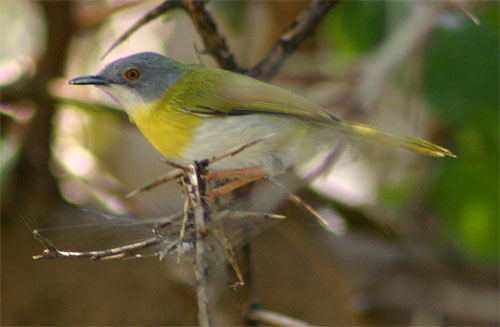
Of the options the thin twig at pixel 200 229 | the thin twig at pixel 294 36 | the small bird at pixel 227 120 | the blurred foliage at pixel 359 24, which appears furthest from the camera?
the blurred foliage at pixel 359 24

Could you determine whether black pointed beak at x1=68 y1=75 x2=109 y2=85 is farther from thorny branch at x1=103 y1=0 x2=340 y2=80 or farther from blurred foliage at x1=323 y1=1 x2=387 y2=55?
blurred foliage at x1=323 y1=1 x2=387 y2=55

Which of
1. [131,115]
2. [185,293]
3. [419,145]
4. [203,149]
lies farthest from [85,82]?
[185,293]

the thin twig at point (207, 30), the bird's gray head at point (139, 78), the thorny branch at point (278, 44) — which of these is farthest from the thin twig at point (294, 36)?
the bird's gray head at point (139, 78)

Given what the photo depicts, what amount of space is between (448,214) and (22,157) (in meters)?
1.99

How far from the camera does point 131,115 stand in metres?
1.74

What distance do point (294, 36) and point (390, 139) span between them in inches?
18.7

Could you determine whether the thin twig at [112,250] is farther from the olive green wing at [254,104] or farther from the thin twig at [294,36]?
the thin twig at [294,36]

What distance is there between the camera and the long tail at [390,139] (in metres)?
1.45

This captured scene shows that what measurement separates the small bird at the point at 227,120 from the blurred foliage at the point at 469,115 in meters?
1.13

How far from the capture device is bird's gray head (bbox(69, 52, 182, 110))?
171 cm

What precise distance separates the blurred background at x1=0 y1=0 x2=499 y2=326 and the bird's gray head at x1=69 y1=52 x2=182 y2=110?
597 mm

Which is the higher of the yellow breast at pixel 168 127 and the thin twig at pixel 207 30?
the thin twig at pixel 207 30

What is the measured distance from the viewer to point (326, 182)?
317 cm

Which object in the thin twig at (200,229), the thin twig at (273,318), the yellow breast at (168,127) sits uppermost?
the yellow breast at (168,127)
